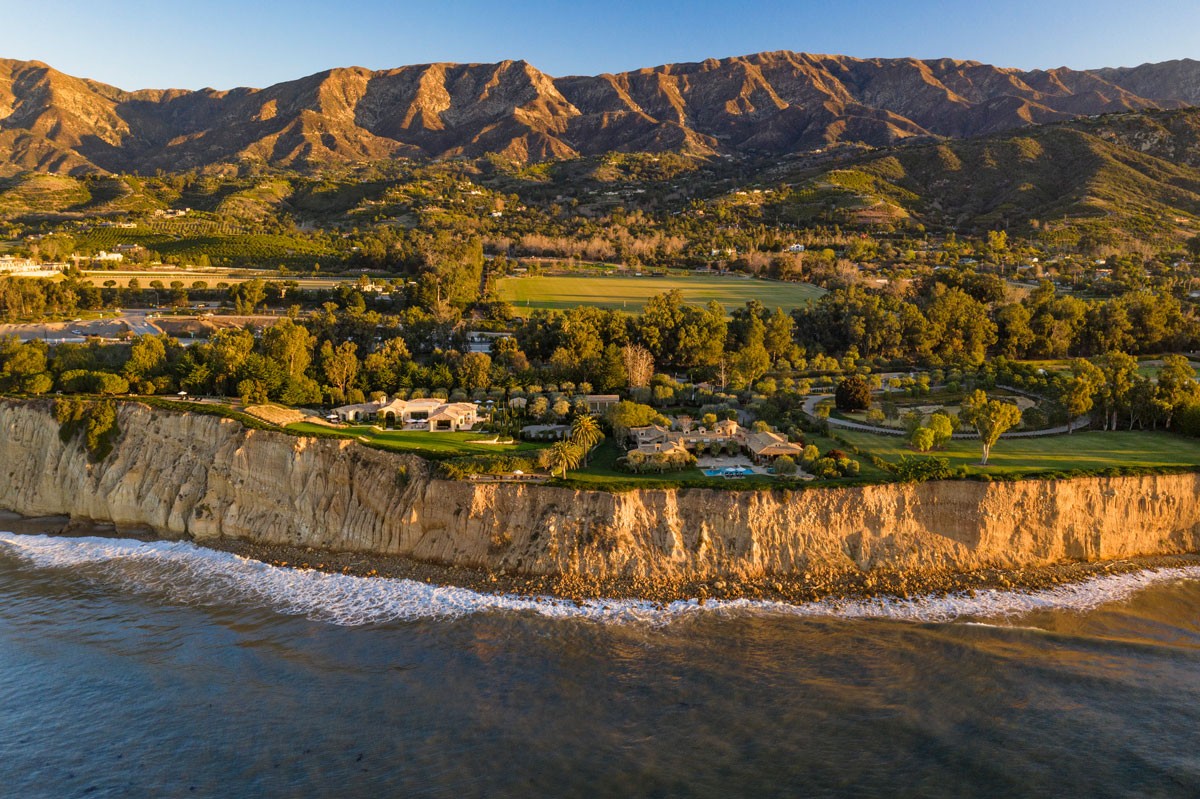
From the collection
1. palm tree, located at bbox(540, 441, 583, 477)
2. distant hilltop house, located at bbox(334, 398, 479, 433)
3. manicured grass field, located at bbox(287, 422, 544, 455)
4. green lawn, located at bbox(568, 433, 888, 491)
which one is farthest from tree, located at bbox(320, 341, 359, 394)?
green lawn, located at bbox(568, 433, 888, 491)

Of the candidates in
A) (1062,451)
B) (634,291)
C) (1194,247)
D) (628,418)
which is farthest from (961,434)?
(1194,247)

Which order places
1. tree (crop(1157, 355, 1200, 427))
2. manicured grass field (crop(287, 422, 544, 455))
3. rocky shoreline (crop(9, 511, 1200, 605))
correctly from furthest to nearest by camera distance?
tree (crop(1157, 355, 1200, 427)), manicured grass field (crop(287, 422, 544, 455)), rocky shoreline (crop(9, 511, 1200, 605))

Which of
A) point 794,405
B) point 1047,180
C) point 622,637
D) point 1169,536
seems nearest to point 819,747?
point 622,637

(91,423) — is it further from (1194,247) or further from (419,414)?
(1194,247)

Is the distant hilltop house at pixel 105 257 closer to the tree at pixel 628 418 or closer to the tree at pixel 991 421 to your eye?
the tree at pixel 628 418

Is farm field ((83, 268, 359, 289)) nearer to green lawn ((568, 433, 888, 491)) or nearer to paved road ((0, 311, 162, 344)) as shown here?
paved road ((0, 311, 162, 344))

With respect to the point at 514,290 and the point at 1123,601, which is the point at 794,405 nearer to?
the point at 1123,601

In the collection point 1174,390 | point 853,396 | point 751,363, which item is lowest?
point 853,396
